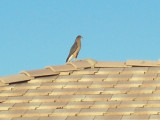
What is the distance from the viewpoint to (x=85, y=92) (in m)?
11.5

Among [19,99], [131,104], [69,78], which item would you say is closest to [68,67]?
[69,78]

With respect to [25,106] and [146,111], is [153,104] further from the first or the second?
[25,106]

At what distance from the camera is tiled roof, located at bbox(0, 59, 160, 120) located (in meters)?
10.7

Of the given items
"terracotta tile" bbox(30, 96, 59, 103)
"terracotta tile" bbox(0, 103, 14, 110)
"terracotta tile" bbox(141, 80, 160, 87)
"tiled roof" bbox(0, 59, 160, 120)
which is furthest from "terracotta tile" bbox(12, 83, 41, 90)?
"terracotta tile" bbox(141, 80, 160, 87)

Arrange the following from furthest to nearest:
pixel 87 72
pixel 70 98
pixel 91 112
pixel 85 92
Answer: pixel 87 72 → pixel 85 92 → pixel 70 98 → pixel 91 112

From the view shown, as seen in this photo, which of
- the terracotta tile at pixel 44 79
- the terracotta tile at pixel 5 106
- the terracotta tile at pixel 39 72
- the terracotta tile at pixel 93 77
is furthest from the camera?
the terracotta tile at pixel 39 72

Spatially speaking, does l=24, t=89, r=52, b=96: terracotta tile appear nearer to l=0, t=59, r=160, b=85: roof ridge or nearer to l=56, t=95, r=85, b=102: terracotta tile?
l=56, t=95, r=85, b=102: terracotta tile

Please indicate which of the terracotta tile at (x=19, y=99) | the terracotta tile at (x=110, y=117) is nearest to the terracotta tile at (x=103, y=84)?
the terracotta tile at (x=110, y=117)

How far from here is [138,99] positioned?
1091cm

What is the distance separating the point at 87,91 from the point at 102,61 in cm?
139

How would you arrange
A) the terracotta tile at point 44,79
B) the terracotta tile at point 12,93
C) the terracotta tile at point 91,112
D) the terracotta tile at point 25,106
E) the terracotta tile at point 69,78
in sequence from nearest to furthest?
the terracotta tile at point 91,112 < the terracotta tile at point 25,106 < the terracotta tile at point 12,93 < the terracotta tile at point 69,78 < the terracotta tile at point 44,79

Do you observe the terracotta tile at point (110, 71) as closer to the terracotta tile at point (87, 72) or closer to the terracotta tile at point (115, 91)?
the terracotta tile at point (87, 72)

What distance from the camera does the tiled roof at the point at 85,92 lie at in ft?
35.1

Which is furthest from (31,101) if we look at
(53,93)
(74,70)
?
(74,70)
